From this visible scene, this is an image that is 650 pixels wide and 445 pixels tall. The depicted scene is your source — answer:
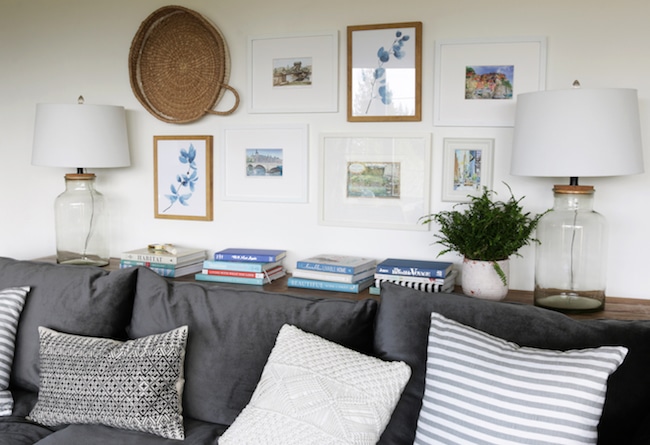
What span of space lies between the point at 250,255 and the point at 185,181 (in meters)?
0.57

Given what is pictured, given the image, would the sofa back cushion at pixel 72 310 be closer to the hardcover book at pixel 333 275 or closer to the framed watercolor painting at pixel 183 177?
the hardcover book at pixel 333 275

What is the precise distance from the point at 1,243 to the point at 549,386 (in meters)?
2.96

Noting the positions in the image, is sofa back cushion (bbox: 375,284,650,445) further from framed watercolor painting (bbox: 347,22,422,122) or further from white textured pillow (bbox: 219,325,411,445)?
framed watercolor painting (bbox: 347,22,422,122)

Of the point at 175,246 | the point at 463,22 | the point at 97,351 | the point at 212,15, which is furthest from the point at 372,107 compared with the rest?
the point at 97,351

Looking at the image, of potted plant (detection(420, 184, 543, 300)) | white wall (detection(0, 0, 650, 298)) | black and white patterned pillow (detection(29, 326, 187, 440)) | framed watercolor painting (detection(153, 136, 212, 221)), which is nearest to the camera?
black and white patterned pillow (detection(29, 326, 187, 440))

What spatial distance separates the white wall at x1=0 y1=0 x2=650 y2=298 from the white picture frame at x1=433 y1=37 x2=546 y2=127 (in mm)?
33

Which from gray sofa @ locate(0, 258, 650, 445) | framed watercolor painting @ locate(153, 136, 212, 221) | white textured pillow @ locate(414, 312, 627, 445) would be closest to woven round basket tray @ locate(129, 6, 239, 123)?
framed watercolor painting @ locate(153, 136, 212, 221)

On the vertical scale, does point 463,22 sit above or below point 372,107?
above

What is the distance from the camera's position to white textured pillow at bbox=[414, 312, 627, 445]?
140 cm

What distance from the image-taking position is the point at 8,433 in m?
1.89

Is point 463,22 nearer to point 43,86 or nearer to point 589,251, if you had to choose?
point 589,251

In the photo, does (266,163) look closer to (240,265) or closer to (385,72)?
(240,265)

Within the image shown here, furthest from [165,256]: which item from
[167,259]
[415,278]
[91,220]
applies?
[415,278]

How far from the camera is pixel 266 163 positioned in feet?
9.36
